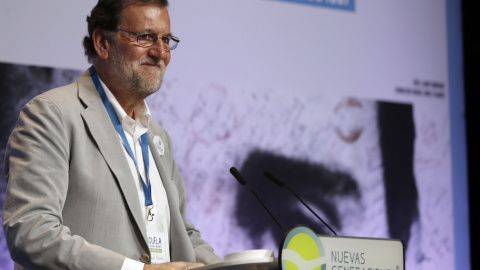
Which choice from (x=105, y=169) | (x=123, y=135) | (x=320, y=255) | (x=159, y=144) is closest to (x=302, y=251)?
(x=320, y=255)

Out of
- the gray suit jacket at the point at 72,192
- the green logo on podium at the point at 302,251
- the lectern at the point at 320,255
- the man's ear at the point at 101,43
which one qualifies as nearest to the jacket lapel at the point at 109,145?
the gray suit jacket at the point at 72,192

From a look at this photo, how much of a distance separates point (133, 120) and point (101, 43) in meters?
0.39

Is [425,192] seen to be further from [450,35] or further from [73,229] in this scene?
[73,229]

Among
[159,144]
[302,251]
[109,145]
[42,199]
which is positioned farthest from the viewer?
[159,144]

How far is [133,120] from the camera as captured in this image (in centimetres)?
287

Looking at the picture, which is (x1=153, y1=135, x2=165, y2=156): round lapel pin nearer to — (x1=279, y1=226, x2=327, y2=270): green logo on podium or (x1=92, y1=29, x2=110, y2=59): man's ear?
(x1=92, y1=29, x2=110, y2=59): man's ear

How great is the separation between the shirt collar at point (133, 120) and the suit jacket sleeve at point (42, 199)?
308 mm

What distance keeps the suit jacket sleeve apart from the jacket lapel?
130 mm

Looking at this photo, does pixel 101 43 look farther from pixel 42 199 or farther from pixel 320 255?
pixel 320 255

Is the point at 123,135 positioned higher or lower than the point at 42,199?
higher

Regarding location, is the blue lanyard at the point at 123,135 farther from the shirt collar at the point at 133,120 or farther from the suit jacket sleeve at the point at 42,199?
the suit jacket sleeve at the point at 42,199

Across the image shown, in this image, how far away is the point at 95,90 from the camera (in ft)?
9.24

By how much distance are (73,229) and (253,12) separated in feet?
7.65

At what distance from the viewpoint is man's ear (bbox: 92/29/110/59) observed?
2.96 metres
